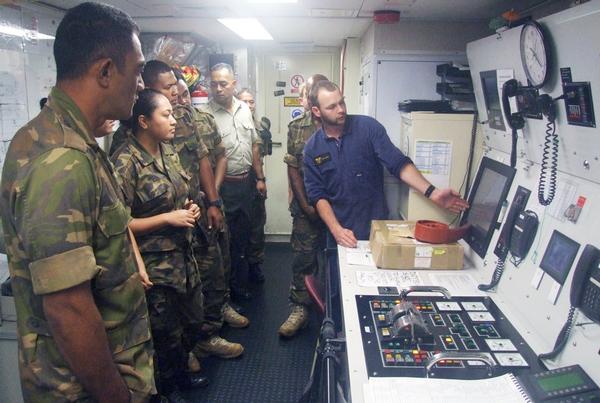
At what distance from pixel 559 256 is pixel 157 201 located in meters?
1.56

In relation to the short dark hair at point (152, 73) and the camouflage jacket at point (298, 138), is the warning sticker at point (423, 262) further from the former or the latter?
the short dark hair at point (152, 73)

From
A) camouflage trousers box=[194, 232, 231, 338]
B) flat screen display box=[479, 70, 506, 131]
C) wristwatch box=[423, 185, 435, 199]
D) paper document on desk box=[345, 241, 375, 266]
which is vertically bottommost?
camouflage trousers box=[194, 232, 231, 338]

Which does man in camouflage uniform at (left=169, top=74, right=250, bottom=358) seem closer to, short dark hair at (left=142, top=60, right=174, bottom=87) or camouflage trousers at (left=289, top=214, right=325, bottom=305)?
short dark hair at (left=142, top=60, right=174, bottom=87)

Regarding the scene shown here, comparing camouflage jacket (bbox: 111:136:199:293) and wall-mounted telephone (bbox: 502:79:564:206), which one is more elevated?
wall-mounted telephone (bbox: 502:79:564:206)

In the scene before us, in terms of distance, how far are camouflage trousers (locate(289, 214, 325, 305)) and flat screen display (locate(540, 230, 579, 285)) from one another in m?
1.75

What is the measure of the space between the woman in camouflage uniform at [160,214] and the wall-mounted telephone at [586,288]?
1482mm

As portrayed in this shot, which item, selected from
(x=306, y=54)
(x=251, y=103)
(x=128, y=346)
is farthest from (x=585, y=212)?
(x=306, y=54)

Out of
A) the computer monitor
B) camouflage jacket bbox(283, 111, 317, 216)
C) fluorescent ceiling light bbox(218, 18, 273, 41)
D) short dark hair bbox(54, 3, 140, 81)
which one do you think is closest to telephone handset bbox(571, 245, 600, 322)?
the computer monitor

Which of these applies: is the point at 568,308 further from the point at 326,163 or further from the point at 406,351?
the point at 326,163

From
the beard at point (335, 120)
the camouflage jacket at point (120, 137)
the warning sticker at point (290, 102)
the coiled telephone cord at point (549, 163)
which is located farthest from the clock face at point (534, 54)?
the warning sticker at point (290, 102)

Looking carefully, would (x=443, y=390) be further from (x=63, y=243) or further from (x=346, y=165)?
(x=346, y=165)

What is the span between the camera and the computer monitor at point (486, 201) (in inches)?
74.0

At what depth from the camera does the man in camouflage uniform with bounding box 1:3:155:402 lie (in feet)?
3.36

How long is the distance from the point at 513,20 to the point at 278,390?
2106 mm
